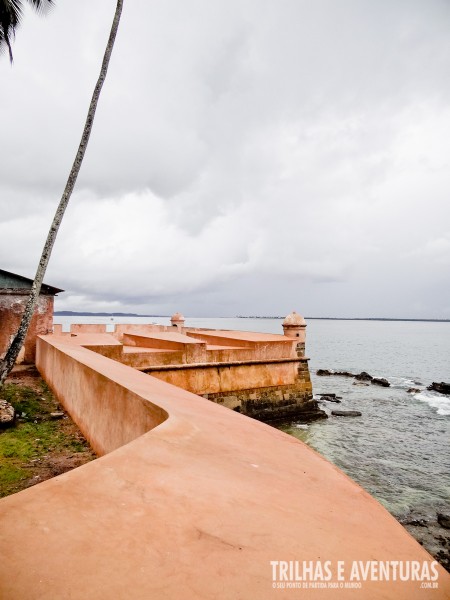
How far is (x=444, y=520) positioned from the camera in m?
8.24

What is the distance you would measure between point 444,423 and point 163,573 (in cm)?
2003

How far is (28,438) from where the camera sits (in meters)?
5.87

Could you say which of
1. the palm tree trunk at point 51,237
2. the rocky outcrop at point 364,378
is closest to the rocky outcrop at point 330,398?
the rocky outcrop at point 364,378

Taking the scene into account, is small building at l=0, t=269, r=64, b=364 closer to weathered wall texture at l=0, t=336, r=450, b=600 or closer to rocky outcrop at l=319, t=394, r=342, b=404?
weathered wall texture at l=0, t=336, r=450, b=600

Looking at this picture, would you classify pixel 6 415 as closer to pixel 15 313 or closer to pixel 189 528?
pixel 189 528

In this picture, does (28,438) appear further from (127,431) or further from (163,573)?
(163,573)

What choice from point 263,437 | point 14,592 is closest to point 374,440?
point 263,437

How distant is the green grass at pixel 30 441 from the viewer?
460 cm

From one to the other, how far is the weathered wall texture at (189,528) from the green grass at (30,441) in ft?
9.33

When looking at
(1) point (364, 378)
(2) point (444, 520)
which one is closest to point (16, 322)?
(2) point (444, 520)

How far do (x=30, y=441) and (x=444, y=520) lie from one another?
8.85 m

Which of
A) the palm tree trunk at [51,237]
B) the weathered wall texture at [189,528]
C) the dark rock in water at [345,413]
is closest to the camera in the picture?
the weathered wall texture at [189,528]

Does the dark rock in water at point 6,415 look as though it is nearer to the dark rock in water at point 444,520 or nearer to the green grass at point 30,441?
the green grass at point 30,441

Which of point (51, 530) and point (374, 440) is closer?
point (51, 530)
